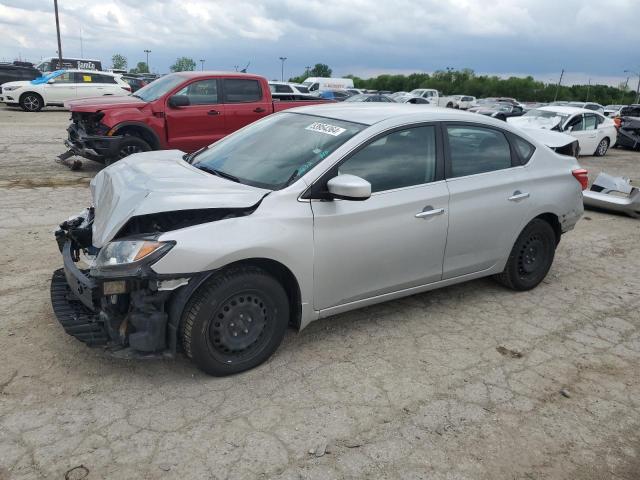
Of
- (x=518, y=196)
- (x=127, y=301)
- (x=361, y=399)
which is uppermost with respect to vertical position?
(x=518, y=196)

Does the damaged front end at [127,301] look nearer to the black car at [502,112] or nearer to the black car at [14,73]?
the black car at [502,112]

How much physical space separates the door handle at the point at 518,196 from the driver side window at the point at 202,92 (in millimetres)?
6556

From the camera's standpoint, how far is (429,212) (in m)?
3.99

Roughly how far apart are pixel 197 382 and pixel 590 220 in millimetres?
6904

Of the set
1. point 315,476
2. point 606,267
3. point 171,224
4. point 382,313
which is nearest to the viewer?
point 315,476

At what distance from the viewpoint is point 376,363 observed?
145 inches

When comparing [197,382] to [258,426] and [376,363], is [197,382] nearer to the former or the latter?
[258,426]

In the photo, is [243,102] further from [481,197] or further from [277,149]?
[481,197]

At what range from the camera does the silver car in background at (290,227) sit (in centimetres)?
314

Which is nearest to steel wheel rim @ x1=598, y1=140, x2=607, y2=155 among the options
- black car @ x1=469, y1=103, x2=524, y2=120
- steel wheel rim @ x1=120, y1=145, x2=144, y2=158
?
black car @ x1=469, y1=103, x2=524, y2=120

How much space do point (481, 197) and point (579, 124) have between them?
45.9ft

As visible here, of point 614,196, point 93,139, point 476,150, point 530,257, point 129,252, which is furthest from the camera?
point 93,139

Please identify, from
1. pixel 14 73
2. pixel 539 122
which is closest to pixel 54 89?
pixel 14 73

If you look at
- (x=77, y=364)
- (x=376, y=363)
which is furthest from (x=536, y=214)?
(x=77, y=364)
